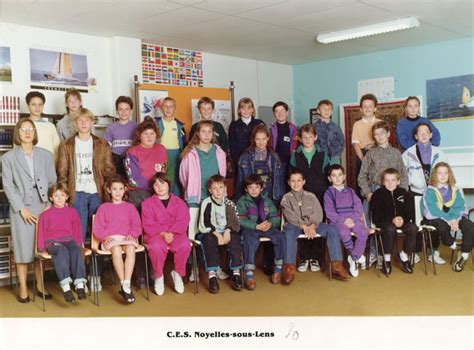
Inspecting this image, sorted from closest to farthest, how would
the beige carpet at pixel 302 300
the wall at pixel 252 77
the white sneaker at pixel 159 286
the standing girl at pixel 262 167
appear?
the beige carpet at pixel 302 300 < the white sneaker at pixel 159 286 < the standing girl at pixel 262 167 < the wall at pixel 252 77

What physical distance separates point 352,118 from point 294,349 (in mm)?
4732

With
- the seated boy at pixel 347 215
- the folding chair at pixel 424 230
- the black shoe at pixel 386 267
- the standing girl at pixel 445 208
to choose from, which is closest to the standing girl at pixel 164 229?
the seated boy at pixel 347 215

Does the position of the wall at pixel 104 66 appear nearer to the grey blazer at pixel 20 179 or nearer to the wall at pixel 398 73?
the wall at pixel 398 73

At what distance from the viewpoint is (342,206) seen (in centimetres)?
474

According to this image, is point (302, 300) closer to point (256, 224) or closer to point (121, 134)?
point (256, 224)

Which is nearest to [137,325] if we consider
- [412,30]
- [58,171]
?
[58,171]

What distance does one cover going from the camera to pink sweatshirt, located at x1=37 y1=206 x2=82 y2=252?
13.2 feet

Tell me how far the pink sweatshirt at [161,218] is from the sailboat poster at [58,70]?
1628 millimetres

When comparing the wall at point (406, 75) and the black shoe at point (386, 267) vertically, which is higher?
the wall at point (406, 75)

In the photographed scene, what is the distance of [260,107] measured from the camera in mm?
7340

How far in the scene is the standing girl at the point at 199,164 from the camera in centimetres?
459

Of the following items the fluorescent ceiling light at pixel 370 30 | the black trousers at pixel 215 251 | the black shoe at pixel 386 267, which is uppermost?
the fluorescent ceiling light at pixel 370 30

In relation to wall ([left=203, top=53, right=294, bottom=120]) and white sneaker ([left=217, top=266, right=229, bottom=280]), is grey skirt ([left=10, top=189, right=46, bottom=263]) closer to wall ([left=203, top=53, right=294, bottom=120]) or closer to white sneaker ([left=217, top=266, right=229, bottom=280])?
white sneaker ([left=217, top=266, right=229, bottom=280])

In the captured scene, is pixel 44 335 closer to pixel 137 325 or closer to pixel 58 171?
pixel 137 325
